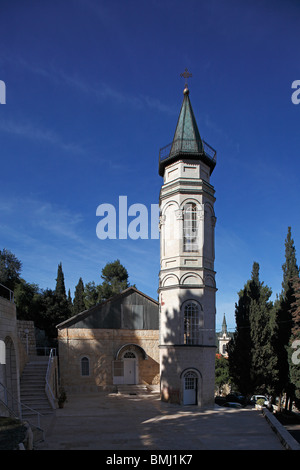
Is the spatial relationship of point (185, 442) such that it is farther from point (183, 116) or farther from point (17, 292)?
point (17, 292)

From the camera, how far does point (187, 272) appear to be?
2102 centimetres

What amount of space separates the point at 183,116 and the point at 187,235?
8493 mm

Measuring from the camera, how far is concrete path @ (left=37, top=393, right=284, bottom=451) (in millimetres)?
11781

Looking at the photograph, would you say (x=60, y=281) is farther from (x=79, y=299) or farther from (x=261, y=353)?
(x=261, y=353)

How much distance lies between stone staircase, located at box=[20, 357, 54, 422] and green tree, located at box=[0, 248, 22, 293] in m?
17.6

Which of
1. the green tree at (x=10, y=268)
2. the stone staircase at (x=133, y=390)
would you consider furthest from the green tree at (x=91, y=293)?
the stone staircase at (x=133, y=390)

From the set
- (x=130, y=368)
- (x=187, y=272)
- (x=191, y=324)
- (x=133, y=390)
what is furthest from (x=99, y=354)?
(x=187, y=272)

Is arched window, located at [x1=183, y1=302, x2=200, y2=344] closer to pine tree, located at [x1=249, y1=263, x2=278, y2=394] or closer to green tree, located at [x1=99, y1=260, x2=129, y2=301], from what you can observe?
pine tree, located at [x1=249, y1=263, x2=278, y2=394]

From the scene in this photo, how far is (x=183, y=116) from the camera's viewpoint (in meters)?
23.6

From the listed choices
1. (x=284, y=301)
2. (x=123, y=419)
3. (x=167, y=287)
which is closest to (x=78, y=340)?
(x=167, y=287)

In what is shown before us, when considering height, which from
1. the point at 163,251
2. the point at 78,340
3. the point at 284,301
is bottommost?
the point at 78,340

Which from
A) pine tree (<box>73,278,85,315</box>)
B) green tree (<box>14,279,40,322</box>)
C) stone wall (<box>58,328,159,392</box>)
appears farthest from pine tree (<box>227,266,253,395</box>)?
pine tree (<box>73,278,85,315</box>)

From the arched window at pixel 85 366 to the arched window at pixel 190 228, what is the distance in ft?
39.5

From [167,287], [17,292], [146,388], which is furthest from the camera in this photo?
[17,292]
